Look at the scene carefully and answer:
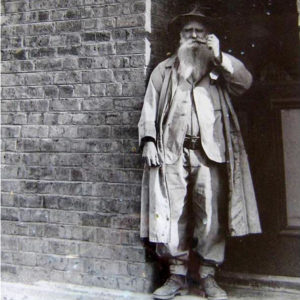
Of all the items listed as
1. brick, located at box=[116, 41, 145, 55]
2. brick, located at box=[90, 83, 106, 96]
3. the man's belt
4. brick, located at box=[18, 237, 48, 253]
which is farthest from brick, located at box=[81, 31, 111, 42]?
brick, located at box=[18, 237, 48, 253]

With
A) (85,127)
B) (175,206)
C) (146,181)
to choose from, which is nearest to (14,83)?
(85,127)

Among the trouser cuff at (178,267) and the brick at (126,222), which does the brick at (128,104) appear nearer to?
the brick at (126,222)

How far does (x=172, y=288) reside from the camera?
3.66m

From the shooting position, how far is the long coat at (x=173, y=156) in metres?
3.55

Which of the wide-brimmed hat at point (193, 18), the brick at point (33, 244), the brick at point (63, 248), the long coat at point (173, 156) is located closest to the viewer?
the long coat at point (173, 156)

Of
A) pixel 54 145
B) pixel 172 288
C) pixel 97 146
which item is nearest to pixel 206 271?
pixel 172 288

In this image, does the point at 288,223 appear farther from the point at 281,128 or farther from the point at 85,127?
the point at 85,127

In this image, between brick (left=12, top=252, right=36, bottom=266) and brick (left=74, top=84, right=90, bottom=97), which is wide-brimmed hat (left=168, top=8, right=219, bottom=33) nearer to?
brick (left=74, top=84, right=90, bottom=97)

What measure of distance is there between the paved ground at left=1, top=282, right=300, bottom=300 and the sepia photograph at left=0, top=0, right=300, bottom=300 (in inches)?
0.6

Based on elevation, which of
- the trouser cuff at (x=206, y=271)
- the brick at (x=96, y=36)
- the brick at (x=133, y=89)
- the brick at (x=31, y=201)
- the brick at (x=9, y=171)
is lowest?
the trouser cuff at (x=206, y=271)

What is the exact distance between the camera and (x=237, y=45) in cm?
417

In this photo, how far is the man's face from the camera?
3766mm

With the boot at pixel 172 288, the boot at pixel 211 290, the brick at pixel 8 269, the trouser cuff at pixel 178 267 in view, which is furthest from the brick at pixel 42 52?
the boot at pixel 211 290

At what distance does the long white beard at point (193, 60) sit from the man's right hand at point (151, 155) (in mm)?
611
